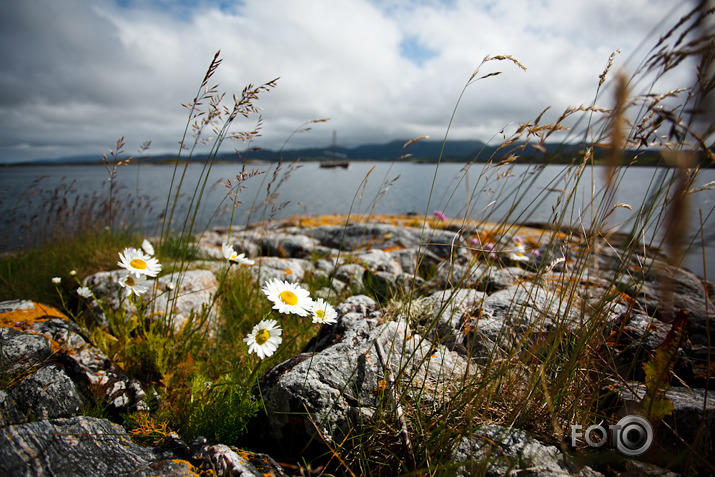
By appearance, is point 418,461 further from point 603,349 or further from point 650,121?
point 650,121

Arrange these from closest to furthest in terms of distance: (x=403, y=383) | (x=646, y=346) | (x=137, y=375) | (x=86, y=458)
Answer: (x=86, y=458) → (x=403, y=383) → (x=646, y=346) → (x=137, y=375)

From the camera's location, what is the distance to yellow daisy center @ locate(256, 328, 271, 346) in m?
1.47

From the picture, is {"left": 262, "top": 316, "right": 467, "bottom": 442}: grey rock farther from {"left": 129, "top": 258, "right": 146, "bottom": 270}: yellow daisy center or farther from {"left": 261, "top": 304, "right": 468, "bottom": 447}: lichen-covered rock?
{"left": 129, "top": 258, "right": 146, "bottom": 270}: yellow daisy center

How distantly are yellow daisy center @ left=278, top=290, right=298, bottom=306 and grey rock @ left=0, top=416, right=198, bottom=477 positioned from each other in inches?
29.2

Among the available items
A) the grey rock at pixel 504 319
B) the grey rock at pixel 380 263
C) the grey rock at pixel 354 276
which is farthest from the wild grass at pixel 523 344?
the grey rock at pixel 380 263

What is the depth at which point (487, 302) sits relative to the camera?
101 inches

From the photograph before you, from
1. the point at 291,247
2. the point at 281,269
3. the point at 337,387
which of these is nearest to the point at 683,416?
the point at 337,387

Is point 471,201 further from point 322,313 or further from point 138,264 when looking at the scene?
point 138,264

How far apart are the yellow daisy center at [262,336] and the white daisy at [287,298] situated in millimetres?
113

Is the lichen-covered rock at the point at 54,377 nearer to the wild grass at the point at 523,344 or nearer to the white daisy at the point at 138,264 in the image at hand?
the wild grass at the point at 523,344

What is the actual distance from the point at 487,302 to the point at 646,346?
0.95 metres

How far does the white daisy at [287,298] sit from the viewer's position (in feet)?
4.75

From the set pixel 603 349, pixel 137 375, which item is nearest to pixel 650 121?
pixel 603 349

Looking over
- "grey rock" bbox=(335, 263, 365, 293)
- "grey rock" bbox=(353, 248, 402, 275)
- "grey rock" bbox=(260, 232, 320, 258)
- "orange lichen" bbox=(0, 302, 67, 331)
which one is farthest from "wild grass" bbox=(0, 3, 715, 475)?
"grey rock" bbox=(260, 232, 320, 258)
